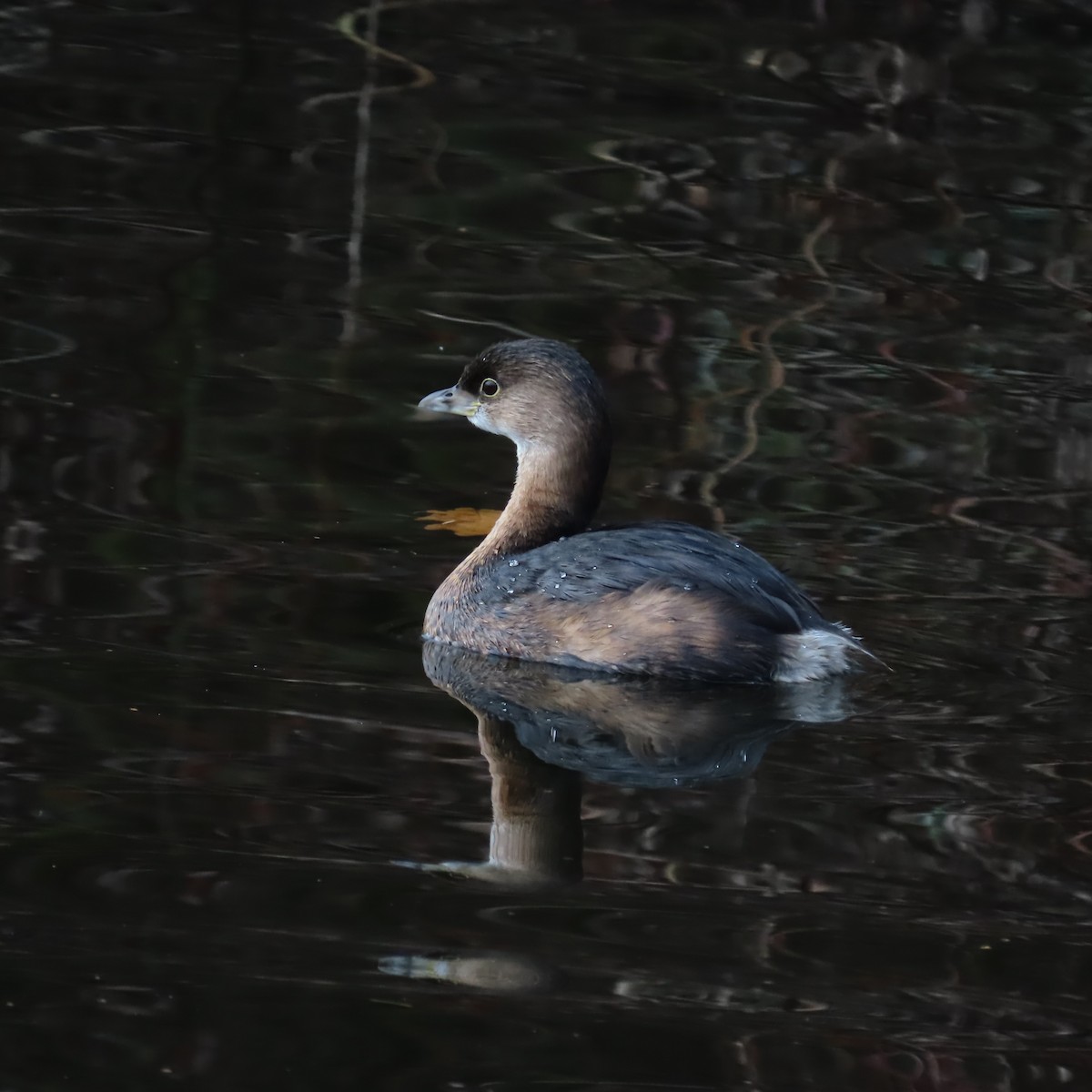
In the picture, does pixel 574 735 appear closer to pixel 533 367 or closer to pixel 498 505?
pixel 533 367

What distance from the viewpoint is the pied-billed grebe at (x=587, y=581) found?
6.04 metres

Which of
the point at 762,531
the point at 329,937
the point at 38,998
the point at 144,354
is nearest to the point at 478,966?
the point at 329,937

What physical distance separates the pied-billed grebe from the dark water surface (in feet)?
0.46

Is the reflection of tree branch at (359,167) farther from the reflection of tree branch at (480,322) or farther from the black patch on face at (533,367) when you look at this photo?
the black patch on face at (533,367)

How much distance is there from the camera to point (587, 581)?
6.27 metres

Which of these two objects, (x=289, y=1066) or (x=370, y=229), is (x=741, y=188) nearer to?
(x=370, y=229)

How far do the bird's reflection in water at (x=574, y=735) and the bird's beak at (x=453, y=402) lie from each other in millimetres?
973

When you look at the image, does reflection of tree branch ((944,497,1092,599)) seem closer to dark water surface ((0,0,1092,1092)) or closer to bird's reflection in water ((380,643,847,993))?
dark water surface ((0,0,1092,1092))

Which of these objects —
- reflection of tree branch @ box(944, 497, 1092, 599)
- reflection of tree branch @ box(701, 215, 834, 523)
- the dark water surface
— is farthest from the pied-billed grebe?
reflection of tree branch @ box(944, 497, 1092, 599)

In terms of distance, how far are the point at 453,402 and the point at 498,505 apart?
1.43ft

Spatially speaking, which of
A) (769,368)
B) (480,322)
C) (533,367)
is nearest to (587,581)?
(533,367)

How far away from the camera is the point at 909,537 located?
712 cm

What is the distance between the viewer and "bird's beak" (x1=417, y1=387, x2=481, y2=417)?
705cm

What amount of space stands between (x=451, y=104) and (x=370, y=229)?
2.07 m
